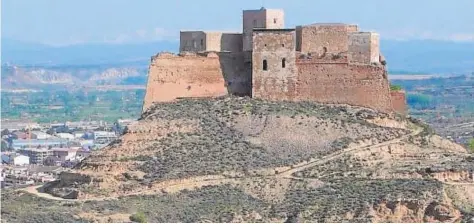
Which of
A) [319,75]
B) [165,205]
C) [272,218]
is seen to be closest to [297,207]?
[272,218]

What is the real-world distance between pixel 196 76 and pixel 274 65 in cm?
295

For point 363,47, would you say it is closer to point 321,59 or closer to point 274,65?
point 321,59

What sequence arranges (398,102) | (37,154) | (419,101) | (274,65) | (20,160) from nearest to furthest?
(274,65), (398,102), (20,160), (37,154), (419,101)

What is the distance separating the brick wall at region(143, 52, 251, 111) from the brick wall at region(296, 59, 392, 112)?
2.11 meters

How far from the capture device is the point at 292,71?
57688mm

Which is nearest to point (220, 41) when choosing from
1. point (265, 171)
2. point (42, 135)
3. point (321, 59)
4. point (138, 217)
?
point (321, 59)

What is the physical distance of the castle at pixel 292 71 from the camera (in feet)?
190

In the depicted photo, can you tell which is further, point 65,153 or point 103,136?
point 103,136

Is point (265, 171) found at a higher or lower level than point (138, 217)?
higher

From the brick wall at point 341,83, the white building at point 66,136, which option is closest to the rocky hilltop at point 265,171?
the brick wall at point 341,83

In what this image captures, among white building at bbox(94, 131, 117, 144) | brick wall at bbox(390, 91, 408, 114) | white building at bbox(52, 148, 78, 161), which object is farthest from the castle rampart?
white building at bbox(94, 131, 117, 144)

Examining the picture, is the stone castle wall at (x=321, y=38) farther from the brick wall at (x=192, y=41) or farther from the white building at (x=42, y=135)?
the white building at (x=42, y=135)

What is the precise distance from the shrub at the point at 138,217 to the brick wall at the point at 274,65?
9.89 metres

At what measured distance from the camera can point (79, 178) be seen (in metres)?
52.9
